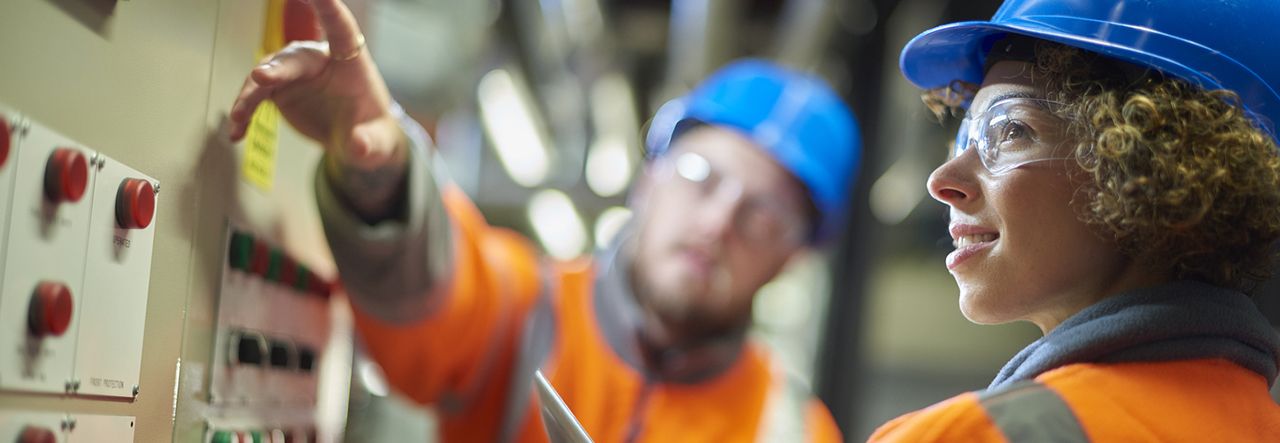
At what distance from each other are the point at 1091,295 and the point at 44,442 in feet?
3.58

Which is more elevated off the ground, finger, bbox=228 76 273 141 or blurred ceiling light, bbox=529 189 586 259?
finger, bbox=228 76 273 141

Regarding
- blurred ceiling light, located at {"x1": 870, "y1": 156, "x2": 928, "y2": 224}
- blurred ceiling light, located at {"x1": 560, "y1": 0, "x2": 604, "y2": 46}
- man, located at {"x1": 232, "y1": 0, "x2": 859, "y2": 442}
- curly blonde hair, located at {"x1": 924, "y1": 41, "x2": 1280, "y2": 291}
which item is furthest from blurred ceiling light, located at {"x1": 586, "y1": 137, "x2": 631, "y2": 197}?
curly blonde hair, located at {"x1": 924, "y1": 41, "x2": 1280, "y2": 291}

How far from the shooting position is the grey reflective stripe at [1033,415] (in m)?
1.15

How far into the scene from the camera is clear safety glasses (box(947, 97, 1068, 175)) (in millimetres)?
1356

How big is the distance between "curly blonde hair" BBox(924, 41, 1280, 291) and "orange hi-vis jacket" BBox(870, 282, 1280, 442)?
0.06 m

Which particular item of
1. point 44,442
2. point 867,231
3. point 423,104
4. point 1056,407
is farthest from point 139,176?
point 867,231

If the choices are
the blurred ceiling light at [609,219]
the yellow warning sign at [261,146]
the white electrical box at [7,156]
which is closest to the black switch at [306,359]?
the yellow warning sign at [261,146]

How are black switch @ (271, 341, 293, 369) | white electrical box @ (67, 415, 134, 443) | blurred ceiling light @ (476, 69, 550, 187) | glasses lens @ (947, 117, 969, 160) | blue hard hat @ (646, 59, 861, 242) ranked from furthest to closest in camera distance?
blurred ceiling light @ (476, 69, 550, 187) < blue hard hat @ (646, 59, 861, 242) < black switch @ (271, 341, 293, 369) < glasses lens @ (947, 117, 969, 160) < white electrical box @ (67, 415, 134, 443)

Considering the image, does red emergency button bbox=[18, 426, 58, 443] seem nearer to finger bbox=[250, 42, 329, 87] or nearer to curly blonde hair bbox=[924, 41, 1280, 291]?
finger bbox=[250, 42, 329, 87]

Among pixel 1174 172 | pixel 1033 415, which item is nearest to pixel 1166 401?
pixel 1033 415

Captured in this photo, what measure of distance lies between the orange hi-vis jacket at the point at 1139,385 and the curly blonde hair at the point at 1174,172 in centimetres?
6

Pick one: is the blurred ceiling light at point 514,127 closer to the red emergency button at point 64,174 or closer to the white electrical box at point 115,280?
the white electrical box at point 115,280

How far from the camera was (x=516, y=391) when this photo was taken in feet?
7.84

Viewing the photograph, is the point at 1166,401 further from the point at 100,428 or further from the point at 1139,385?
the point at 100,428
